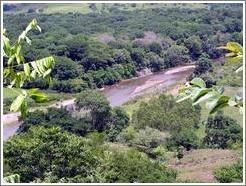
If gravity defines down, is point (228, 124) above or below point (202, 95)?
below

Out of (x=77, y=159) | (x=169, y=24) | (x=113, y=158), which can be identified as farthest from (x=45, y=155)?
(x=169, y=24)

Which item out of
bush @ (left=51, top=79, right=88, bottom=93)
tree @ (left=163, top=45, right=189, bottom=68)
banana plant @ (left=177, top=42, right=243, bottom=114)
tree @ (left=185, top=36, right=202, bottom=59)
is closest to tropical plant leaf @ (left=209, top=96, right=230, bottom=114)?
banana plant @ (left=177, top=42, right=243, bottom=114)

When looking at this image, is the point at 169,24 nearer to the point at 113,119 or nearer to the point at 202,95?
the point at 113,119

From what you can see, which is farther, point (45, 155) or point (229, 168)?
point (229, 168)

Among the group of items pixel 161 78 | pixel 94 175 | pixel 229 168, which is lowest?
pixel 161 78

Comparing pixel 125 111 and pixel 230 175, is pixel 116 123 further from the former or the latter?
pixel 230 175

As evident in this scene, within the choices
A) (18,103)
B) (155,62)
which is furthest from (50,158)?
(155,62)

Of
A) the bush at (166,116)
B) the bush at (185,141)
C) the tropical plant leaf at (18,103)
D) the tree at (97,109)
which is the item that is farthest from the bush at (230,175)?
the tropical plant leaf at (18,103)
